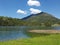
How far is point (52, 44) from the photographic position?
22.0m
